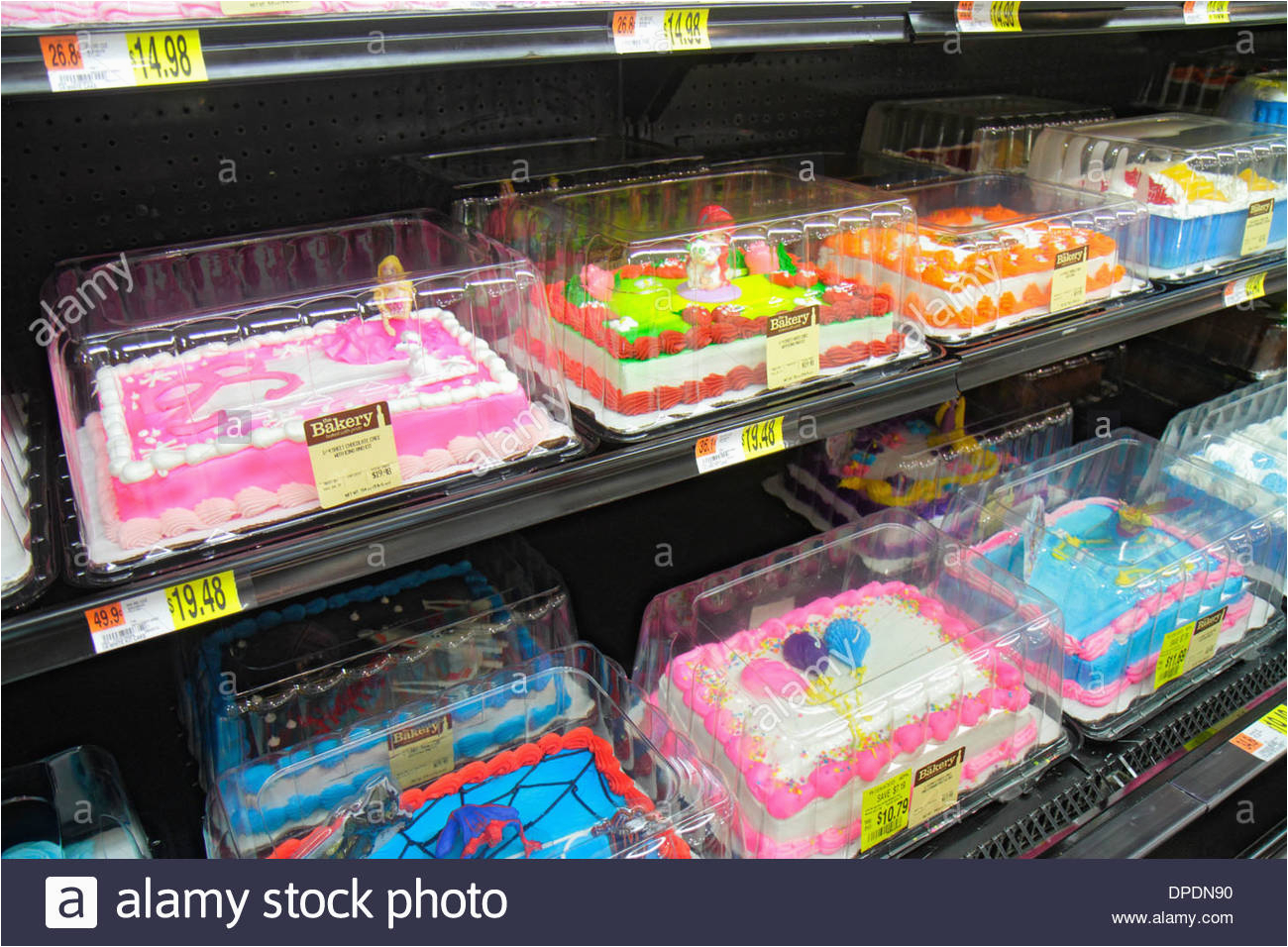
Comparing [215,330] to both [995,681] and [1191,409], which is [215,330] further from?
[1191,409]

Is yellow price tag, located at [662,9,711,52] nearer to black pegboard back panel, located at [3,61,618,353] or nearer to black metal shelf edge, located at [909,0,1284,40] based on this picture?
black metal shelf edge, located at [909,0,1284,40]

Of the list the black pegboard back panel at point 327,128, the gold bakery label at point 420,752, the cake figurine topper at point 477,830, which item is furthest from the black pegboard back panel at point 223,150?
the cake figurine topper at point 477,830

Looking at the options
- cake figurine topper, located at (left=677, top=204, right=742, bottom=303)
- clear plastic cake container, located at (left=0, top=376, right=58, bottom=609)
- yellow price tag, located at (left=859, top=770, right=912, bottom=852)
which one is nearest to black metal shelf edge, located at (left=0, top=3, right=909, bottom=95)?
cake figurine topper, located at (left=677, top=204, right=742, bottom=303)

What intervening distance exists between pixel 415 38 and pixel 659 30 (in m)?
0.33

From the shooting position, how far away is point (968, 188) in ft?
7.49

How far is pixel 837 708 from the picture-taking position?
1.65 metres

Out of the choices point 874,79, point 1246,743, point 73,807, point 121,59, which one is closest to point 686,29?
point 121,59

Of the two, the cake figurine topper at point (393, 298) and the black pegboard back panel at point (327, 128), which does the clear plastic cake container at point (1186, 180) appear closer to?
the black pegboard back panel at point (327, 128)

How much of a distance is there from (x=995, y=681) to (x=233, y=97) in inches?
65.9

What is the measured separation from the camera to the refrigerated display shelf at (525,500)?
3.73 ft

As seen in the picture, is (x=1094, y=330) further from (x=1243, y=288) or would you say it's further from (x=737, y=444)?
(x=737, y=444)

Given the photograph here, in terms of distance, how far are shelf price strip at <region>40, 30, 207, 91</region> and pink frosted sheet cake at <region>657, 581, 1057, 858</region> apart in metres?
1.20

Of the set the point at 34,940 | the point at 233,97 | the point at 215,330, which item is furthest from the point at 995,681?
the point at 233,97

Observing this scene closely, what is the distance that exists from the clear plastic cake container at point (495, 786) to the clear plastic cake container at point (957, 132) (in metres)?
1.53
